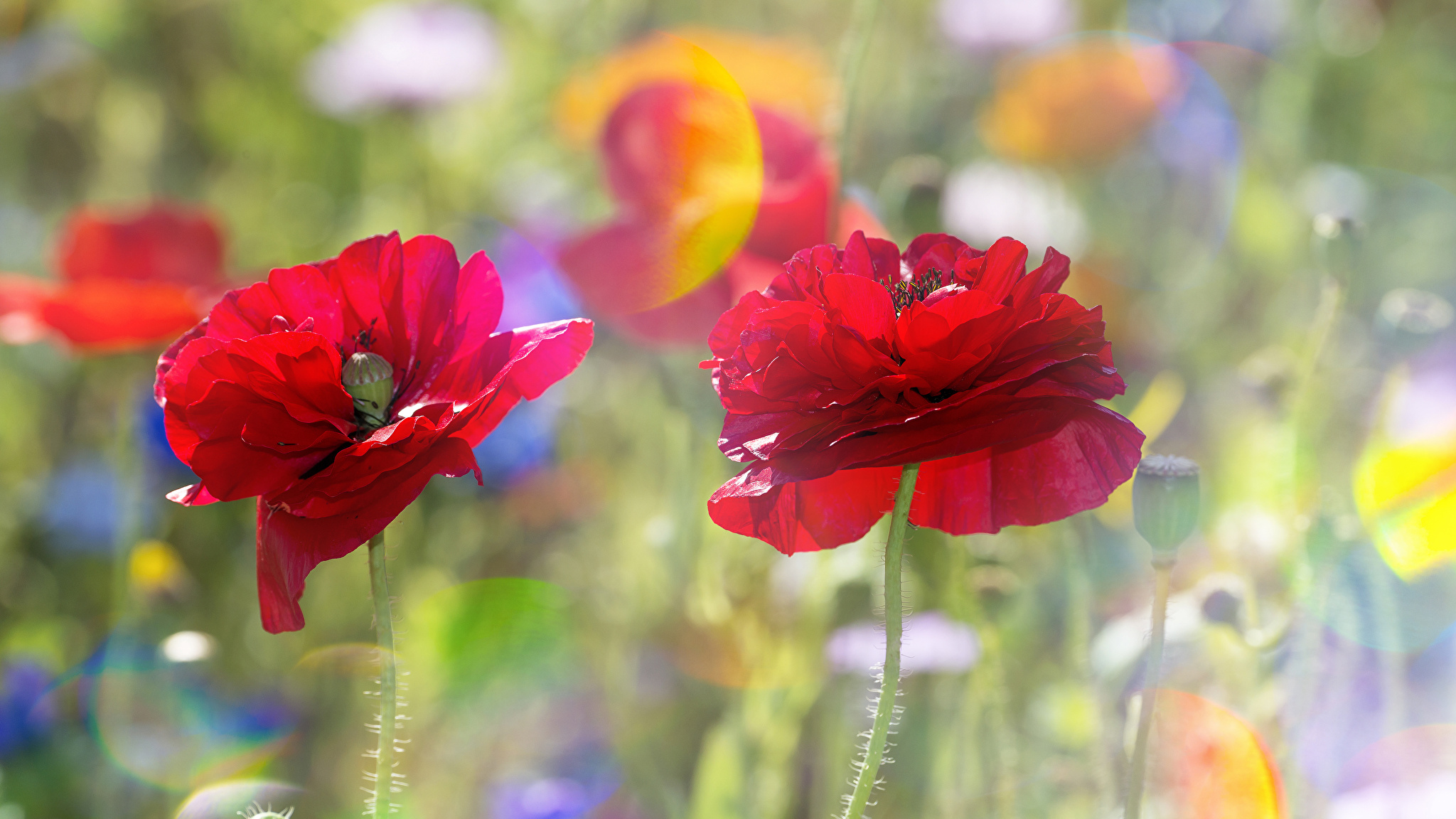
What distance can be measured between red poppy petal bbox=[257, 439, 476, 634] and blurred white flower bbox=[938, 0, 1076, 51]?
3.24 feet

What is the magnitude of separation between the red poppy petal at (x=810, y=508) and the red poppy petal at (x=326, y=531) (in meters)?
0.07

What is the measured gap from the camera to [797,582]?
0.70m

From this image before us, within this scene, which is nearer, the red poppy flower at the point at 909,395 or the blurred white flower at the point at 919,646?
the red poppy flower at the point at 909,395

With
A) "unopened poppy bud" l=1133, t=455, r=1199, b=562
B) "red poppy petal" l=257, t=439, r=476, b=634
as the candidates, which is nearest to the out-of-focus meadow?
"unopened poppy bud" l=1133, t=455, r=1199, b=562

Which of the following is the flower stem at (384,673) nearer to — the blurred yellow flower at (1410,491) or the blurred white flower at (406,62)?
the blurred yellow flower at (1410,491)

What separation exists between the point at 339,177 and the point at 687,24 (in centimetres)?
47

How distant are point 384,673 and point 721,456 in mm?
435

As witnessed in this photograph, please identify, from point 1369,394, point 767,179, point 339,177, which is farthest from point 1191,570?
point 339,177

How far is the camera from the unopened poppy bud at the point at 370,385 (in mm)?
317

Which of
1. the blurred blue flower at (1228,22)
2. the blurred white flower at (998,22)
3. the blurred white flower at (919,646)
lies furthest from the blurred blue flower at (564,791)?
the blurred blue flower at (1228,22)

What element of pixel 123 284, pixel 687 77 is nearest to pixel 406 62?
pixel 687 77

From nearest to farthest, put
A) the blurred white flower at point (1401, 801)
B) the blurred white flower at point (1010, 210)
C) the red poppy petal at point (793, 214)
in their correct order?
the blurred white flower at point (1401, 801) → the red poppy petal at point (793, 214) → the blurred white flower at point (1010, 210)

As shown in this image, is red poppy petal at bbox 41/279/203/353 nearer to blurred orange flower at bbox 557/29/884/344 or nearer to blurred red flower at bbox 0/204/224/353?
blurred red flower at bbox 0/204/224/353

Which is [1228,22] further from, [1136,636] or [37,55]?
[37,55]
